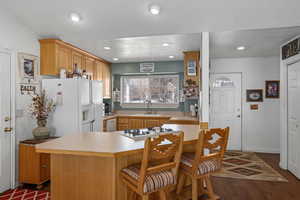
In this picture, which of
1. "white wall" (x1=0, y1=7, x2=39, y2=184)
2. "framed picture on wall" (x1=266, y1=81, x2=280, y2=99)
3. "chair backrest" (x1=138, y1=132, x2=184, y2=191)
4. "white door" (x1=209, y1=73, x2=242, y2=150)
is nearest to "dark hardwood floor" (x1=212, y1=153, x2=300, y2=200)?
"chair backrest" (x1=138, y1=132, x2=184, y2=191)

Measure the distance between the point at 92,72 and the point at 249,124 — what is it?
4051 millimetres

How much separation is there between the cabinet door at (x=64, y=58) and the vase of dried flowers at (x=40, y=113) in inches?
24.6

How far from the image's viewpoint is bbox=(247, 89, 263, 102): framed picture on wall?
4883 millimetres

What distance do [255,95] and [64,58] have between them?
4.41 metres

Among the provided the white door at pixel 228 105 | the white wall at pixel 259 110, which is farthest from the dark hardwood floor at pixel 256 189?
the white door at pixel 228 105

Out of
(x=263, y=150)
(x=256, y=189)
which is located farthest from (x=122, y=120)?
(x=263, y=150)

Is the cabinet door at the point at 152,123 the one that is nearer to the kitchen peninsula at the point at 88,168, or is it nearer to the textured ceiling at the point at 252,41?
the textured ceiling at the point at 252,41

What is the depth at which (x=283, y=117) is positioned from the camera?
3.78 m

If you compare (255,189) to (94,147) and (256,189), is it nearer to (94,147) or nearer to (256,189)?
(256,189)

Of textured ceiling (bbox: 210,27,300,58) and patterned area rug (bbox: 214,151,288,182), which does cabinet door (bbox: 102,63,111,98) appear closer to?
textured ceiling (bbox: 210,27,300,58)

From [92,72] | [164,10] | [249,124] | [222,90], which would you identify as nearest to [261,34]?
[164,10]

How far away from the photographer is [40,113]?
321 cm

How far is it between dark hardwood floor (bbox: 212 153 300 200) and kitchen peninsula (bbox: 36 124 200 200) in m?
1.36

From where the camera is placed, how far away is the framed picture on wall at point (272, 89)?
481 centimetres
